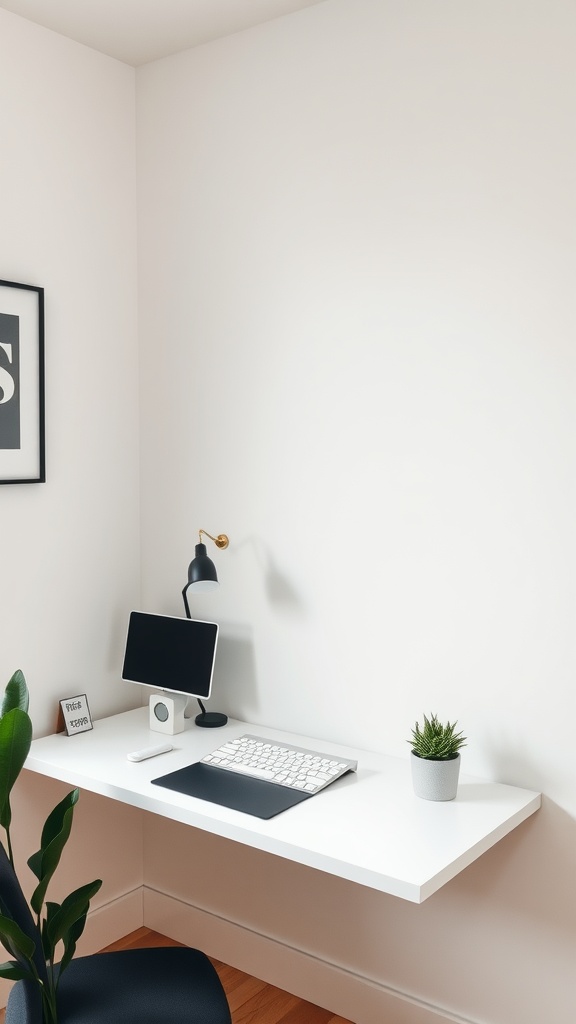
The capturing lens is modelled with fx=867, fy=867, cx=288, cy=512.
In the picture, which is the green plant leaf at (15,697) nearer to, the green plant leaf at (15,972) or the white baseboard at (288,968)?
the green plant leaf at (15,972)

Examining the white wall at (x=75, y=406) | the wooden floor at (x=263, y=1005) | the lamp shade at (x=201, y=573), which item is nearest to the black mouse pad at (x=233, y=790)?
the lamp shade at (x=201, y=573)

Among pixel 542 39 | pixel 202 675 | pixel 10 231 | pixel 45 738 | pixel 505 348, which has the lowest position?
pixel 45 738

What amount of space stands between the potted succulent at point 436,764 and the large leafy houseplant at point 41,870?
0.74 m

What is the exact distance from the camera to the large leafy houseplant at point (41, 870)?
5.24 feet

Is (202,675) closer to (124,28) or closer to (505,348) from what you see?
(505,348)

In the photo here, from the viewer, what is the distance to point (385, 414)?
7.15 feet

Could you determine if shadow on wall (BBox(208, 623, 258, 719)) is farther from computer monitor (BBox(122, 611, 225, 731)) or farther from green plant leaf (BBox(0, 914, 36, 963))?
green plant leaf (BBox(0, 914, 36, 963))

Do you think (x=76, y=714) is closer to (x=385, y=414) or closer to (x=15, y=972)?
(x=15, y=972)

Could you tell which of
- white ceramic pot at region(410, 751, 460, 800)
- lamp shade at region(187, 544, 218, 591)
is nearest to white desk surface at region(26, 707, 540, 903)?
white ceramic pot at region(410, 751, 460, 800)

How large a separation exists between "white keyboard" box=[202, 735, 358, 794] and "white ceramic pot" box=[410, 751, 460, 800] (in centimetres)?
21

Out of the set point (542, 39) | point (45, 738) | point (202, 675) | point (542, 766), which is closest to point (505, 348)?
point (542, 39)

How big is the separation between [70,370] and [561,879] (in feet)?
6.10

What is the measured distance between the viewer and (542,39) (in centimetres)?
188

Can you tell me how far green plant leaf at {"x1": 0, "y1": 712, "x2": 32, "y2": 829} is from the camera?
1.71 meters
